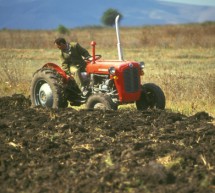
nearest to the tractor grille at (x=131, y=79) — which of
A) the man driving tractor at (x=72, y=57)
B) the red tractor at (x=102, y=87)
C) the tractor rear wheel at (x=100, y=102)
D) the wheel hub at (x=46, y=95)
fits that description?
the red tractor at (x=102, y=87)

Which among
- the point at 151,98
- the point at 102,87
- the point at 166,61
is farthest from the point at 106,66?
the point at 166,61

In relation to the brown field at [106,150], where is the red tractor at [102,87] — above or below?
above

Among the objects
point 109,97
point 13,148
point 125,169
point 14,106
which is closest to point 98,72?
point 109,97

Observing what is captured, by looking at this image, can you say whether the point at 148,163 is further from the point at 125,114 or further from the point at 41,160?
the point at 125,114

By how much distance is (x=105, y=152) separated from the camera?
5.64 metres

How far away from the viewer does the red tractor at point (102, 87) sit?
27.4 feet

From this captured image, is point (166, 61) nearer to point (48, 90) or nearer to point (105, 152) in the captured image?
point (48, 90)

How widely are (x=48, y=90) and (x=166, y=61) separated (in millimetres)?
12787

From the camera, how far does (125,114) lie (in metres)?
7.89

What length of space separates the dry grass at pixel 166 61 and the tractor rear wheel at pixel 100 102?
163 centimetres

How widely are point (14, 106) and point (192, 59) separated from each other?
550 inches

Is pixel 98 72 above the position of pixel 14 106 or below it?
above

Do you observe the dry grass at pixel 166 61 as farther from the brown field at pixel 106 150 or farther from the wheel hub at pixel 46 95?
the wheel hub at pixel 46 95

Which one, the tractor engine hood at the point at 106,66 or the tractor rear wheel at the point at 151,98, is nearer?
the tractor engine hood at the point at 106,66
